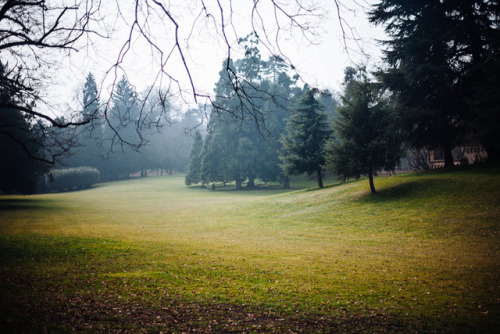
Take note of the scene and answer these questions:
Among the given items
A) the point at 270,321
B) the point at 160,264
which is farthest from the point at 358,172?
the point at 270,321

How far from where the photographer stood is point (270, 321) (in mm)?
4617

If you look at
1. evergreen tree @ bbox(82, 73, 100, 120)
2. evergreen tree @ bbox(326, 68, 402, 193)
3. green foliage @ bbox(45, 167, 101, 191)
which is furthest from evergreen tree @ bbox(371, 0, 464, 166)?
green foliage @ bbox(45, 167, 101, 191)

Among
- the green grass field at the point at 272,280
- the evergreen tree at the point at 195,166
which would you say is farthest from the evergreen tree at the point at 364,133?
the evergreen tree at the point at 195,166

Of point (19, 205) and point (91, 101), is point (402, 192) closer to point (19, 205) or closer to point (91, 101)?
point (91, 101)

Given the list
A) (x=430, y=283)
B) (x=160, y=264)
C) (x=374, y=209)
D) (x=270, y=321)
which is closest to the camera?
(x=270, y=321)

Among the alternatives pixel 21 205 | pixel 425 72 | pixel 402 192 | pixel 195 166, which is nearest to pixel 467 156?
pixel 425 72

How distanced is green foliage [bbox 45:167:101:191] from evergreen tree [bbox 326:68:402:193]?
160 feet

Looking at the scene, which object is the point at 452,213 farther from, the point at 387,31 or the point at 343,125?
the point at 387,31

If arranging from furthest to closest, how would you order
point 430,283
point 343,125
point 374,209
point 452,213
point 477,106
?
point 343,125 → point 477,106 → point 374,209 → point 452,213 → point 430,283

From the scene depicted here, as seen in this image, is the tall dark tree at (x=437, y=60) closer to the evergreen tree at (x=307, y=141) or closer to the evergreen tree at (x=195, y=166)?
the evergreen tree at (x=307, y=141)

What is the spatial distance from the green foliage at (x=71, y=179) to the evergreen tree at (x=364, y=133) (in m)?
48.9

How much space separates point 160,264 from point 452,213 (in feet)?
43.4

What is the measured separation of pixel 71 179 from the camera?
53.6m

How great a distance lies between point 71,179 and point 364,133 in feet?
171
